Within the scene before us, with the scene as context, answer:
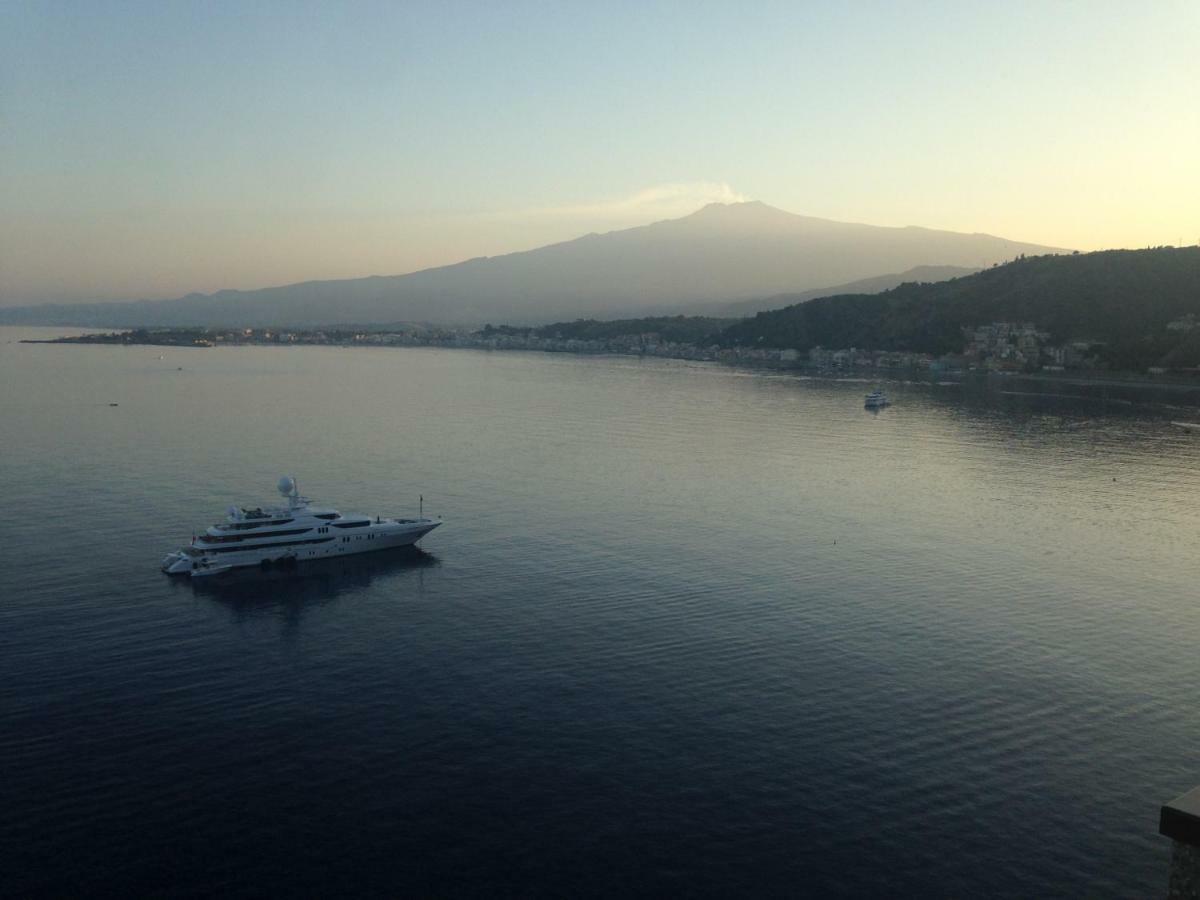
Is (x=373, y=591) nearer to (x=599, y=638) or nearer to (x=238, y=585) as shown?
(x=238, y=585)

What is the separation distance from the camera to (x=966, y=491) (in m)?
53.9

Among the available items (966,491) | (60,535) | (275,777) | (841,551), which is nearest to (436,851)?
(275,777)

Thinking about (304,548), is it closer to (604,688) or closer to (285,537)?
(285,537)

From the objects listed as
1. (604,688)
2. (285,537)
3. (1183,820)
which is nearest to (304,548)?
(285,537)

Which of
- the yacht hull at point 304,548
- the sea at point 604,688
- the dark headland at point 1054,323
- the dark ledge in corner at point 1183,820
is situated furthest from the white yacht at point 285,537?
the dark headland at point 1054,323

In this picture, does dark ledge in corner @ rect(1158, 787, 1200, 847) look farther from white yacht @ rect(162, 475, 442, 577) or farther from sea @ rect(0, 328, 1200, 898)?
white yacht @ rect(162, 475, 442, 577)

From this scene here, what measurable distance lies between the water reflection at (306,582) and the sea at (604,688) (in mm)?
224

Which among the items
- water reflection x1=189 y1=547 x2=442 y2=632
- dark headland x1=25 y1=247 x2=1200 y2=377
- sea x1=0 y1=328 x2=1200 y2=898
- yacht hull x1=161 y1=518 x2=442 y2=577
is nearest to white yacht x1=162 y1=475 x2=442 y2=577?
yacht hull x1=161 y1=518 x2=442 y2=577

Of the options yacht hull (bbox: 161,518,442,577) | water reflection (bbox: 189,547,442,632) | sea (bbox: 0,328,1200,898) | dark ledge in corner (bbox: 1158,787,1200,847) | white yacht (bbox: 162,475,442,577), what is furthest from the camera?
white yacht (bbox: 162,475,442,577)

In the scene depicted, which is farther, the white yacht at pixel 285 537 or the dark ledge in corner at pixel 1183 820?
the white yacht at pixel 285 537

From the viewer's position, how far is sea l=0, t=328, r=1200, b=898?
1625 cm

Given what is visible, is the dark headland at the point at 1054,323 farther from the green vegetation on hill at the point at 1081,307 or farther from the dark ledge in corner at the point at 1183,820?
the dark ledge in corner at the point at 1183,820

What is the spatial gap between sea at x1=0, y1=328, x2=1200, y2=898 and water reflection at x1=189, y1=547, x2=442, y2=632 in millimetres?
224

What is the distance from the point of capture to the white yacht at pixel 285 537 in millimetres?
34500
